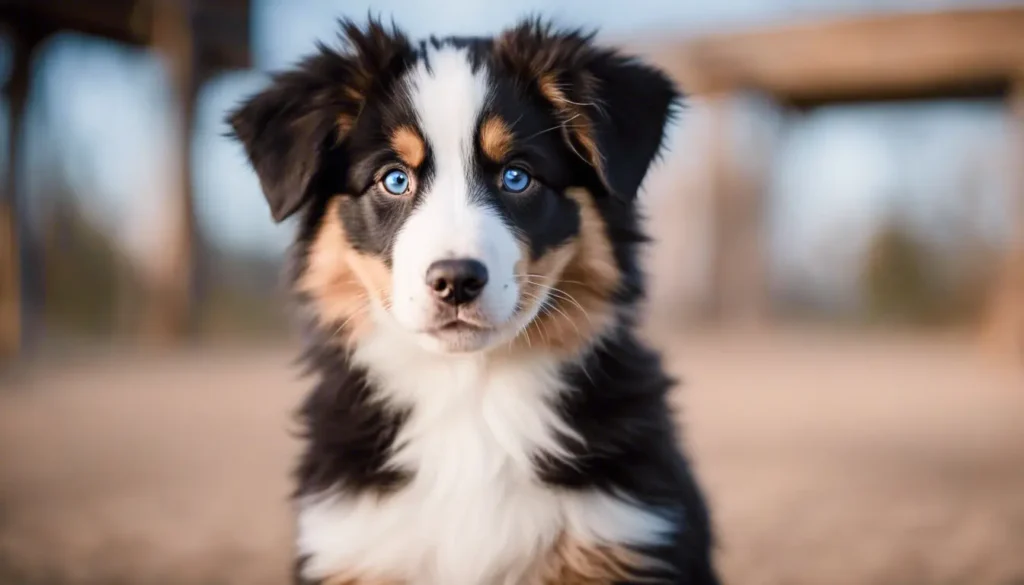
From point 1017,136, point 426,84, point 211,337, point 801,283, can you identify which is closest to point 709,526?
point 426,84

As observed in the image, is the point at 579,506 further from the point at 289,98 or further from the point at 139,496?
the point at 139,496

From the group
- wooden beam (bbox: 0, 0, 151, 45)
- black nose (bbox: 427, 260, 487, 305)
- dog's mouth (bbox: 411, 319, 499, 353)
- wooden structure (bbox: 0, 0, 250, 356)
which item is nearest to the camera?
black nose (bbox: 427, 260, 487, 305)

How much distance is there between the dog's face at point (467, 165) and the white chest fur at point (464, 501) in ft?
0.47

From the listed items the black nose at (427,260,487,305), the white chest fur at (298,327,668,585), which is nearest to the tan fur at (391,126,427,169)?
the black nose at (427,260,487,305)

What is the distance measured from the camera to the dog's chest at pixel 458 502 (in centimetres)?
214

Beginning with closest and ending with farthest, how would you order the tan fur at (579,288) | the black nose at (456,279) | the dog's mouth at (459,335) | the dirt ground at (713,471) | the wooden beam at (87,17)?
the black nose at (456,279) → the dog's mouth at (459,335) → the tan fur at (579,288) → the dirt ground at (713,471) → the wooden beam at (87,17)

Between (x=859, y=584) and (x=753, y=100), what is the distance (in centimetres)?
918

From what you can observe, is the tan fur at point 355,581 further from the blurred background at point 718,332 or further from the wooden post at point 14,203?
the wooden post at point 14,203

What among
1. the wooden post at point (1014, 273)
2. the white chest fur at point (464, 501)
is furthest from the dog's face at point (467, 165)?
the wooden post at point (1014, 273)

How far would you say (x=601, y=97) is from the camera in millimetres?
2357

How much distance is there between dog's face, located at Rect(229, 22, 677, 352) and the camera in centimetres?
224

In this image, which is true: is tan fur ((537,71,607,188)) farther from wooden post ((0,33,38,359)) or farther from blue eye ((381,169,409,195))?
wooden post ((0,33,38,359))

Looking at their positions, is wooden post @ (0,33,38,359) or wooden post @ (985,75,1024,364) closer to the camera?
wooden post @ (0,33,38,359)

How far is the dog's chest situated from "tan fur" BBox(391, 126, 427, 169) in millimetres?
523
